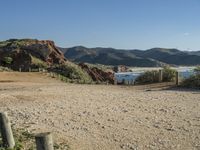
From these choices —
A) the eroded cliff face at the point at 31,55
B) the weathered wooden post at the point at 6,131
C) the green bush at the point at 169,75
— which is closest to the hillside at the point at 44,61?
the eroded cliff face at the point at 31,55

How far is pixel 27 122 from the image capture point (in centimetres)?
1183

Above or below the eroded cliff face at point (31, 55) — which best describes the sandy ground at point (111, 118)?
below

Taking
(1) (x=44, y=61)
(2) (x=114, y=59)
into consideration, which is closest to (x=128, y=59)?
(2) (x=114, y=59)

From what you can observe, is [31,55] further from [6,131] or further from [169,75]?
[6,131]

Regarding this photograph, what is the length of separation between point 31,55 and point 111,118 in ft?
104

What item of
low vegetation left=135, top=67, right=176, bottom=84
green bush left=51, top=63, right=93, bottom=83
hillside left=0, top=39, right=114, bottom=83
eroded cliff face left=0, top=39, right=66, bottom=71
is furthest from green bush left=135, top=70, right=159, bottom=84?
eroded cliff face left=0, top=39, right=66, bottom=71

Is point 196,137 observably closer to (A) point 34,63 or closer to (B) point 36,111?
(B) point 36,111

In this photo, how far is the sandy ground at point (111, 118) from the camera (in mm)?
10422

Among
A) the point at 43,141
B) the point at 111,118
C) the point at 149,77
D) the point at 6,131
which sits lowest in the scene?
the point at 111,118

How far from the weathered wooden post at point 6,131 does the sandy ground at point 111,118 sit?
1.31 meters

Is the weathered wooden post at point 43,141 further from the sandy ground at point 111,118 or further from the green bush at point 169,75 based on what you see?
the green bush at point 169,75

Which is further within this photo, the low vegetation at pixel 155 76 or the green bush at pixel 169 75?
the low vegetation at pixel 155 76

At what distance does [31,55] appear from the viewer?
4338 cm

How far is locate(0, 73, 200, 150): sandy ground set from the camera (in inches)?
410
